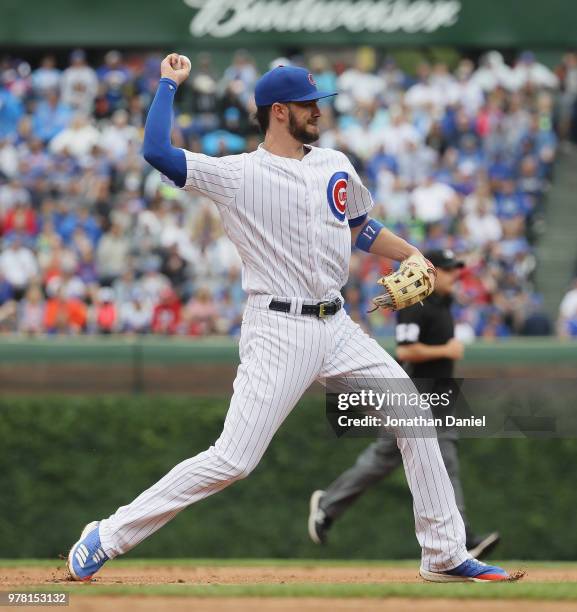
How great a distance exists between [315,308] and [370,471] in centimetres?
220

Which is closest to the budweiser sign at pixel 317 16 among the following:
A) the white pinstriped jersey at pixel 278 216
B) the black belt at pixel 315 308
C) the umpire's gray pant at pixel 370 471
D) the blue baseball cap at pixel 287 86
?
the umpire's gray pant at pixel 370 471

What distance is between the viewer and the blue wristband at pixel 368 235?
5652mm

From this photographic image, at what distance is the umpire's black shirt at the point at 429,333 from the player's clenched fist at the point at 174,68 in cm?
238

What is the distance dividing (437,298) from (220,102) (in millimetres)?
9637

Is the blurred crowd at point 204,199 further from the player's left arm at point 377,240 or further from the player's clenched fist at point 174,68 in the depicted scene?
the player's clenched fist at point 174,68

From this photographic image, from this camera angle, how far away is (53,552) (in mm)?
8719

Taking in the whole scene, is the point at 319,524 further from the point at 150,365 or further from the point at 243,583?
the point at 150,365

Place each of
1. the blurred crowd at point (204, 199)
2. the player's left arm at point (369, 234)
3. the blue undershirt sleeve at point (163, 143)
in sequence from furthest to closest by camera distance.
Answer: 1. the blurred crowd at point (204, 199)
2. the player's left arm at point (369, 234)
3. the blue undershirt sleeve at point (163, 143)

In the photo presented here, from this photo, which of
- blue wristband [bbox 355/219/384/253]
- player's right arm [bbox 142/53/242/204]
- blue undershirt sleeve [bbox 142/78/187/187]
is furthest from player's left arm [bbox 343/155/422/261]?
blue undershirt sleeve [bbox 142/78/187/187]

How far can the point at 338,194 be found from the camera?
209 inches

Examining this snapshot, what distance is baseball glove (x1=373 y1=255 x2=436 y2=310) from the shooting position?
17.6 feet

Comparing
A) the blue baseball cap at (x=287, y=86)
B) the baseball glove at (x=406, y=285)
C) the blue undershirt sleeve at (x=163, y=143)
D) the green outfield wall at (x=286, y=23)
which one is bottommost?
the baseball glove at (x=406, y=285)

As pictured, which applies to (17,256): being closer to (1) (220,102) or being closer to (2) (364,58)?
(1) (220,102)

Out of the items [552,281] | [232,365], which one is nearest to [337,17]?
[552,281]
